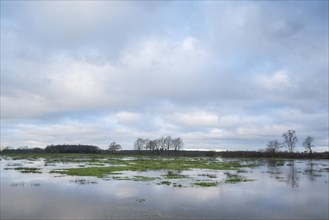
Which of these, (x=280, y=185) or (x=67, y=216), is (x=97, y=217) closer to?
(x=67, y=216)

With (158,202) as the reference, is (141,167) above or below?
above

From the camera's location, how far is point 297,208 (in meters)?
22.8

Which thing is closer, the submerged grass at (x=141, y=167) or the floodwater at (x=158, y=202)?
the floodwater at (x=158, y=202)

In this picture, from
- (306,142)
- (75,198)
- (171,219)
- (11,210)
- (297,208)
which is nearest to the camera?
(171,219)

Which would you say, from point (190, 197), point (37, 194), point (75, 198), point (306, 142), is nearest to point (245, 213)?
point (190, 197)

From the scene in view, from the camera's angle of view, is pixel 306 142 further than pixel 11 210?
Yes

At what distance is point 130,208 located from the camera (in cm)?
2156

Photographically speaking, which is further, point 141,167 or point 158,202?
point 141,167

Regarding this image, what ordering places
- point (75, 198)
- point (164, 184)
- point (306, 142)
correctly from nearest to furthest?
point (75, 198) → point (164, 184) → point (306, 142)

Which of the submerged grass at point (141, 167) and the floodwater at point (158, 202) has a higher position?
the submerged grass at point (141, 167)

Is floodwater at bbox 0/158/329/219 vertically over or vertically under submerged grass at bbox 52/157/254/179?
under

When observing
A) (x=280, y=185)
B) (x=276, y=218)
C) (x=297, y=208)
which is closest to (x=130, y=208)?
(x=276, y=218)

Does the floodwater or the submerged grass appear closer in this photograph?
the floodwater

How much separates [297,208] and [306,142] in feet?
472
